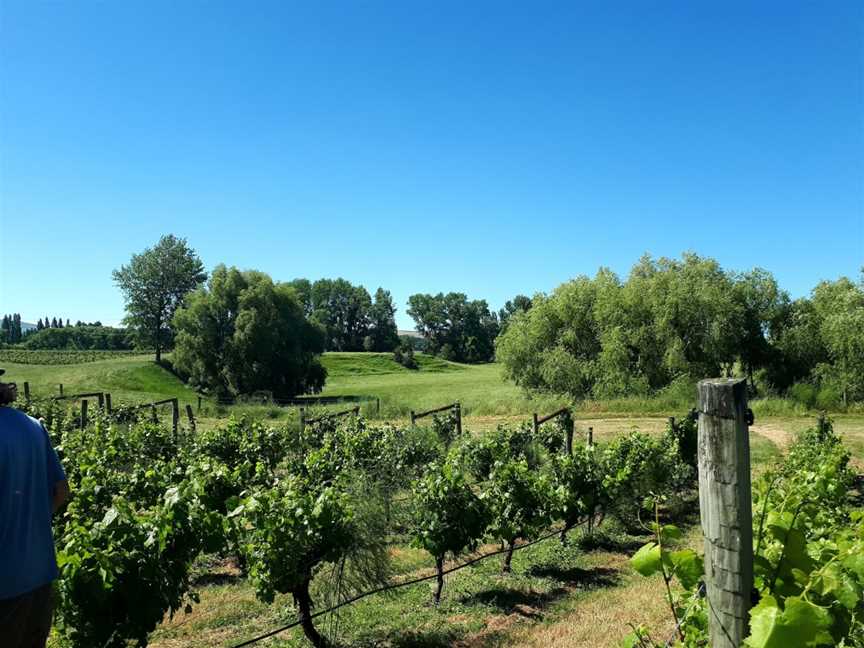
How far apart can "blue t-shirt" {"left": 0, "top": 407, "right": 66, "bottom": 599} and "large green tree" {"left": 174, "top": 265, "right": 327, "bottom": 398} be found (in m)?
37.8

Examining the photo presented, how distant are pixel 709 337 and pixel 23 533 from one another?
30.2 metres

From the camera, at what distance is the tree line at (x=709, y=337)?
2778cm

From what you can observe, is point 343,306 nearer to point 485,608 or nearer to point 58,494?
point 485,608

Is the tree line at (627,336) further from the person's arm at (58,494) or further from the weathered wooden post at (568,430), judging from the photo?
the person's arm at (58,494)

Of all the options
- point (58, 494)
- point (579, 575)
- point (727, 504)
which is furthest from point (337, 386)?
point (727, 504)

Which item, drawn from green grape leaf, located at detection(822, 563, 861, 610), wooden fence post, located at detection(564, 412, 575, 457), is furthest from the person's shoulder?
wooden fence post, located at detection(564, 412, 575, 457)

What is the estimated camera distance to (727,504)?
219 centimetres

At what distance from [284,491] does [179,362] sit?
38.1 meters

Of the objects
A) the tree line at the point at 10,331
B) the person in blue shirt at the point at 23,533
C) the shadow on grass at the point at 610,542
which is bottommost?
the shadow on grass at the point at 610,542

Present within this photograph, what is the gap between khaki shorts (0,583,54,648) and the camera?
3373 millimetres

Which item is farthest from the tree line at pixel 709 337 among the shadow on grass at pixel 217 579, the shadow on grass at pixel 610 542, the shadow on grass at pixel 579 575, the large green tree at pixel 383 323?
the large green tree at pixel 383 323

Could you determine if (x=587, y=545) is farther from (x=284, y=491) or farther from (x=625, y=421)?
(x=625, y=421)

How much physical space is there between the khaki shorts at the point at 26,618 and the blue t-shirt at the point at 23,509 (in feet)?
0.24

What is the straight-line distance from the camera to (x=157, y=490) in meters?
8.41
